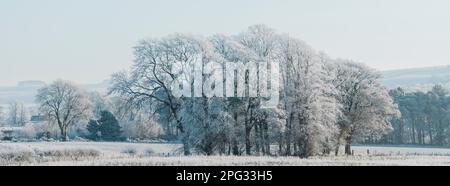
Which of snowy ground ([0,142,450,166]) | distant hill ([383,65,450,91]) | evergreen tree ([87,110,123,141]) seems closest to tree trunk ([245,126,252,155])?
snowy ground ([0,142,450,166])

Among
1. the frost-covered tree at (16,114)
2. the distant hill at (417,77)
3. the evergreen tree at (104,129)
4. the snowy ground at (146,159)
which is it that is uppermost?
the distant hill at (417,77)

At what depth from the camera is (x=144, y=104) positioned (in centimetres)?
4944

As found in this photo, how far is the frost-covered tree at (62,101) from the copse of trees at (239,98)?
146ft

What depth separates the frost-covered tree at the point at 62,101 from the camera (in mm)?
90438

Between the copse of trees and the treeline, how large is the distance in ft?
120

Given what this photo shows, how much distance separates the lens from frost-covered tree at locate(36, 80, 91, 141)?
90.4 meters

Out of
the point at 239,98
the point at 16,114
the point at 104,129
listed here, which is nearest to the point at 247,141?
the point at 239,98

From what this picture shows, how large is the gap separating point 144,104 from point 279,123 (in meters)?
13.1

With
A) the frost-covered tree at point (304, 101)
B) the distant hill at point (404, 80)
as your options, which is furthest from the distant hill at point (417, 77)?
the frost-covered tree at point (304, 101)

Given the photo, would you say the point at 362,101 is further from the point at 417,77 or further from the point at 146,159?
the point at 417,77

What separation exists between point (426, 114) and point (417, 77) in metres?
105

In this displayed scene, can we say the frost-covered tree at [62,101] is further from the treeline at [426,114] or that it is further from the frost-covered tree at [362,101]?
the treeline at [426,114]
